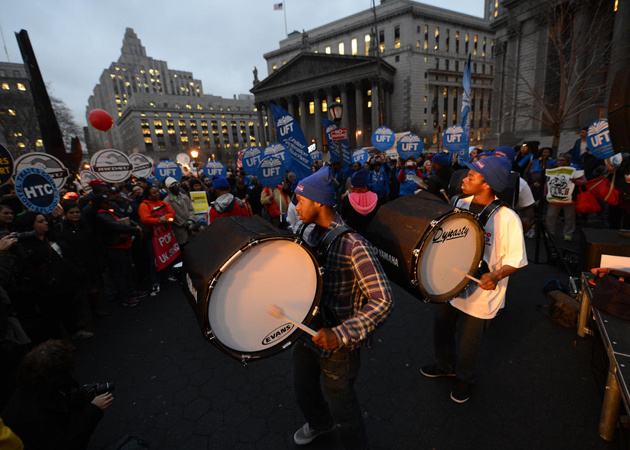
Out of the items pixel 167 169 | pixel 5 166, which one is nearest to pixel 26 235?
pixel 5 166

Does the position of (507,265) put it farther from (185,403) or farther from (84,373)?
(84,373)

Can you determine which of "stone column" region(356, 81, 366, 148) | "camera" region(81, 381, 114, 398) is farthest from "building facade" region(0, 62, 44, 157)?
"stone column" region(356, 81, 366, 148)

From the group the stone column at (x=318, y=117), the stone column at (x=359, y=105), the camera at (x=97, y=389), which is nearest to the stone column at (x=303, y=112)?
the stone column at (x=318, y=117)

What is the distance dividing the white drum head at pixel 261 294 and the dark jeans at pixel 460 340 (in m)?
1.76

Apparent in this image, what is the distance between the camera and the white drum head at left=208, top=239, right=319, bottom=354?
1374 mm

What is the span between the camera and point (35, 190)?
457cm

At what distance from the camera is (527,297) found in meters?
4.66

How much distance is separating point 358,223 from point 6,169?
631 centimetres

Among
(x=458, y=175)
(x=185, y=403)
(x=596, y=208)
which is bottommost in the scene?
(x=185, y=403)

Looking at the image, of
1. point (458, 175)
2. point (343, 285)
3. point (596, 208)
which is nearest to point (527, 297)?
point (458, 175)

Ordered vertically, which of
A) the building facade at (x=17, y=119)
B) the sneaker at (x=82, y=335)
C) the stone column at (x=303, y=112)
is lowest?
the sneaker at (x=82, y=335)

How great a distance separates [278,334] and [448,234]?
1.27 meters

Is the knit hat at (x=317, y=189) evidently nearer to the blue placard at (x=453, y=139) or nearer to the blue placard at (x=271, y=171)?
the blue placard at (x=271, y=171)

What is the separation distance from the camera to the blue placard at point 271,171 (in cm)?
700
